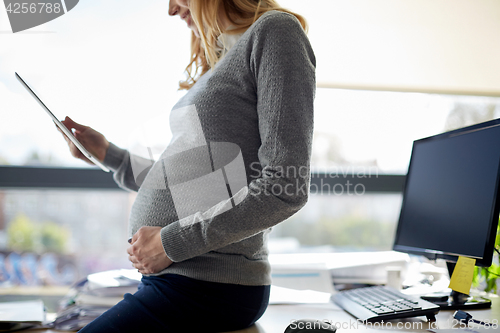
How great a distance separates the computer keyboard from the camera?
0.90 metres

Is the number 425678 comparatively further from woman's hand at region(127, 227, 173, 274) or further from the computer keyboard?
the computer keyboard

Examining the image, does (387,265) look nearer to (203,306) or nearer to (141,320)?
(203,306)

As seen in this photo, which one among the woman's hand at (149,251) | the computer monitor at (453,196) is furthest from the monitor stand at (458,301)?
the woman's hand at (149,251)

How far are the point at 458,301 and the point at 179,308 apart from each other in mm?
794

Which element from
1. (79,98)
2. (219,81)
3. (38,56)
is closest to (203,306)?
(219,81)

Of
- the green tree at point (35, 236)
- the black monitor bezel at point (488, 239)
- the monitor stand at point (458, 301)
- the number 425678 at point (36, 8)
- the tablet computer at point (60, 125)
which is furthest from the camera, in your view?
the green tree at point (35, 236)

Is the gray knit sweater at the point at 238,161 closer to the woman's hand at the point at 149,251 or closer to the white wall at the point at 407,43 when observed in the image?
the woman's hand at the point at 149,251

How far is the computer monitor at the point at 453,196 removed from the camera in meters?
0.96

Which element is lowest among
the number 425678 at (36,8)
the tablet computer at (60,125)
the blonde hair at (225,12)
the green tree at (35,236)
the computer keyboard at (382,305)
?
the green tree at (35,236)

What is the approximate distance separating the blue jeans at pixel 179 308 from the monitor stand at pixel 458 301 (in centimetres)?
58

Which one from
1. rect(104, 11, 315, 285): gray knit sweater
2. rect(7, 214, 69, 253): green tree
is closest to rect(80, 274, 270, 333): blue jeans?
rect(104, 11, 315, 285): gray knit sweater

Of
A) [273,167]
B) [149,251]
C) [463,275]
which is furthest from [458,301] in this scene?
[149,251]

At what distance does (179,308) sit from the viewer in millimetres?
740

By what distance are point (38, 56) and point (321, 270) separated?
1.38 m
